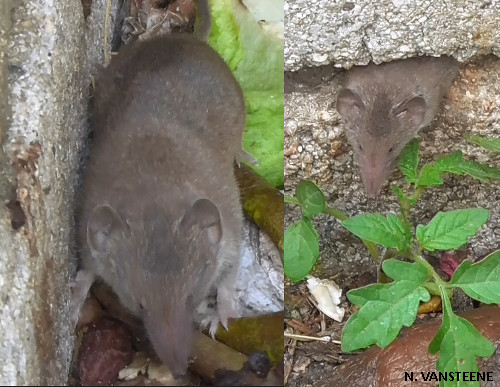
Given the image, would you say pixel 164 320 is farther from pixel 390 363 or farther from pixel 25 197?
pixel 390 363

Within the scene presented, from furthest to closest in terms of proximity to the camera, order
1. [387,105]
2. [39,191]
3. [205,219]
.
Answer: [387,105] < [205,219] < [39,191]

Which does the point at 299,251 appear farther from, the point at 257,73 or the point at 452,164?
the point at 257,73

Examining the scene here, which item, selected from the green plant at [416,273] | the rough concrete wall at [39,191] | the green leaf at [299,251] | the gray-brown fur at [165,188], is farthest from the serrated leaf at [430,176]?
the rough concrete wall at [39,191]

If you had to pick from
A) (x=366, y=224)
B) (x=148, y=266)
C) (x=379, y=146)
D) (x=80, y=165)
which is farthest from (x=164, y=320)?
(x=379, y=146)

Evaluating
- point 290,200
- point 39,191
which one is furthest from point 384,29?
point 39,191

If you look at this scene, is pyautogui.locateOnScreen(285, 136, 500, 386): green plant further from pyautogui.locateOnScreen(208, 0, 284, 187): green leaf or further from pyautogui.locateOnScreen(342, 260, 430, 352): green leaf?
pyautogui.locateOnScreen(208, 0, 284, 187): green leaf

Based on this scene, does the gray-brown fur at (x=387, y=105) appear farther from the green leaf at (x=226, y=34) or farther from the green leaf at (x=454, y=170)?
the green leaf at (x=226, y=34)
